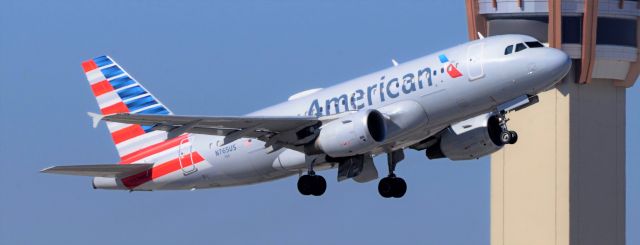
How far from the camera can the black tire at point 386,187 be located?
279 ft

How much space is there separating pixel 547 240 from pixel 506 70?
67.7 m

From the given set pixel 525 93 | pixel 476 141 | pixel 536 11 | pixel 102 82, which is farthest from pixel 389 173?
pixel 536 11

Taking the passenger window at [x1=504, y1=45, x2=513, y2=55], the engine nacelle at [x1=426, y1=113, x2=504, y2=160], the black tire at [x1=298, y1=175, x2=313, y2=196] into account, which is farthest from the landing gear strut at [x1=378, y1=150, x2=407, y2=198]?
the passenger window at [x1=504, y1=45, x2=513, y2=55]

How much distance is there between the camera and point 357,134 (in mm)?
78562

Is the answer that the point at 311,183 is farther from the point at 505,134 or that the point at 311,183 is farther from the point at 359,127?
the point at 505,134

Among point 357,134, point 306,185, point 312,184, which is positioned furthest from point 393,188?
point 357,134

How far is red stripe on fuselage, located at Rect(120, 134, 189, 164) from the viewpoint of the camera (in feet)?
284

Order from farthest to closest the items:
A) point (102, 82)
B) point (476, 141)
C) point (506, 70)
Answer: point (102, 82)
point (476, 141)
point (506, 70)

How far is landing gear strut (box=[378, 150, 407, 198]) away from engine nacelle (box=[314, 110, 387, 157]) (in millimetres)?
5660

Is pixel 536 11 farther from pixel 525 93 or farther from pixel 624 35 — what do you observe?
pixel 525 93

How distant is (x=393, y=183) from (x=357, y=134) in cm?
701

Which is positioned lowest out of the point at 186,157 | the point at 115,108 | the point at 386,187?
the point at 386,187

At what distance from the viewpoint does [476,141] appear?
3287 inches

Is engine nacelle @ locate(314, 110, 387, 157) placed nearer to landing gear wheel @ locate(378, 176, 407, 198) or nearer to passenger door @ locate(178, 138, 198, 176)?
landing gear wheel @ locate(378, 176, 407, 198)
